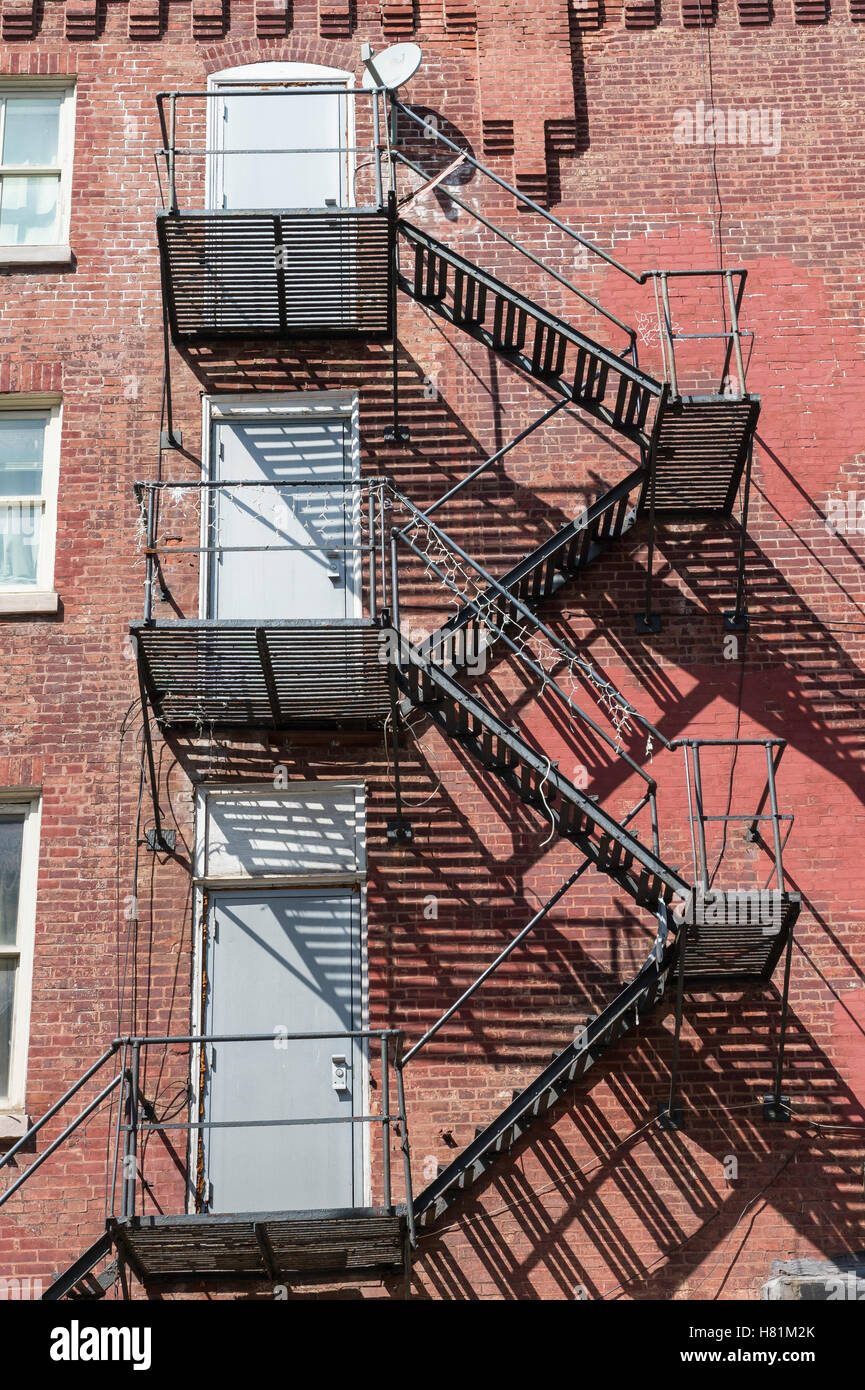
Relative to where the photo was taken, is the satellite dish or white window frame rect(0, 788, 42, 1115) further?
the satellite dish

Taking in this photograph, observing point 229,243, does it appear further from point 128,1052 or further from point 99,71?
point 128,1052

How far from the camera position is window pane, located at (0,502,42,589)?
14.3 meters

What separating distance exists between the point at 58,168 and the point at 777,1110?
31.0 feet

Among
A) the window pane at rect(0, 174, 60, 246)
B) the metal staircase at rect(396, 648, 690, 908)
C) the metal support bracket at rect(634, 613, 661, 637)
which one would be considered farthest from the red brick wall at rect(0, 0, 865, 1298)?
the metal staircase at rect(396, 648, 690, 908)

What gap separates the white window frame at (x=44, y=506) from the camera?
45.9 ft

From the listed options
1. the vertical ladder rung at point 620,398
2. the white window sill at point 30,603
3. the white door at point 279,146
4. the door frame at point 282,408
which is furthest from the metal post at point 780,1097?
Result: the white door at point 279,146

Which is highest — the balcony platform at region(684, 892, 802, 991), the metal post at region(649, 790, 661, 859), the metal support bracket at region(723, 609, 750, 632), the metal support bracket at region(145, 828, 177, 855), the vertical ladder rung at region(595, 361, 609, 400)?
the vertical ladder rung at region(595, 361, 609, 400)

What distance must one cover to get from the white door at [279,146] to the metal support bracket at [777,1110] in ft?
25.9

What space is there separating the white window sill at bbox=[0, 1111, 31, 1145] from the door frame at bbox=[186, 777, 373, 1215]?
107 cm

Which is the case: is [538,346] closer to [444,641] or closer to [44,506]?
[444,641]

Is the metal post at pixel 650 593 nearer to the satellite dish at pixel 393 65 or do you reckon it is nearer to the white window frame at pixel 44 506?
the satellite dish at pixel 393 65

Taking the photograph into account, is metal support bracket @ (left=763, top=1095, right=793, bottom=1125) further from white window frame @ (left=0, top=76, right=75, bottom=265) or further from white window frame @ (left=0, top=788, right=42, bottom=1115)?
white window frame @ (left=0, top=76, right=75, bottom=265)

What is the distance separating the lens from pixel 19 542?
1443cm
